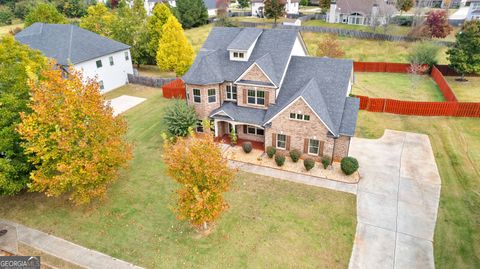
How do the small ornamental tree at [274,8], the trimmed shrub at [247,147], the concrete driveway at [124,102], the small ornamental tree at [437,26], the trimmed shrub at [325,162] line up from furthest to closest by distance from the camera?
the small ornamental tree at [274,8] < the small ornamental tree at [437,26] < the concrete driveway at [124,102] < the trimmed shrub at [247,147] < the trimmed shrub at [325,162]

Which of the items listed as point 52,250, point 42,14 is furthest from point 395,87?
point 42,14

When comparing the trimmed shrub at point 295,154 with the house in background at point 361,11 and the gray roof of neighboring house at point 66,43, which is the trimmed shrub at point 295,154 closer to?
the gray roof of neighboring house at point 66,43

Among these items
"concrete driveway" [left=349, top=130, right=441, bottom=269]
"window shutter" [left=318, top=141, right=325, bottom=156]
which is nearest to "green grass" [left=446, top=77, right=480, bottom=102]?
"concrete driveway" [left=349, top=130, right=441, bottom=269]

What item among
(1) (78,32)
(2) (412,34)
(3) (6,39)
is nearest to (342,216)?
(3) (6,39)

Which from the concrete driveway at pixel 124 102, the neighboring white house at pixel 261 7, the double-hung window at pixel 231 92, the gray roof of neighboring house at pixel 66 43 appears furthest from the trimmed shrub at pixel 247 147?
the neighboring white house at pixel 261 7

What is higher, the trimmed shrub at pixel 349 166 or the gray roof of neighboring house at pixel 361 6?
the gray roof of neighboring house at pixel 361 6

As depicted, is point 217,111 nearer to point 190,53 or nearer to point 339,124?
point 339,124
